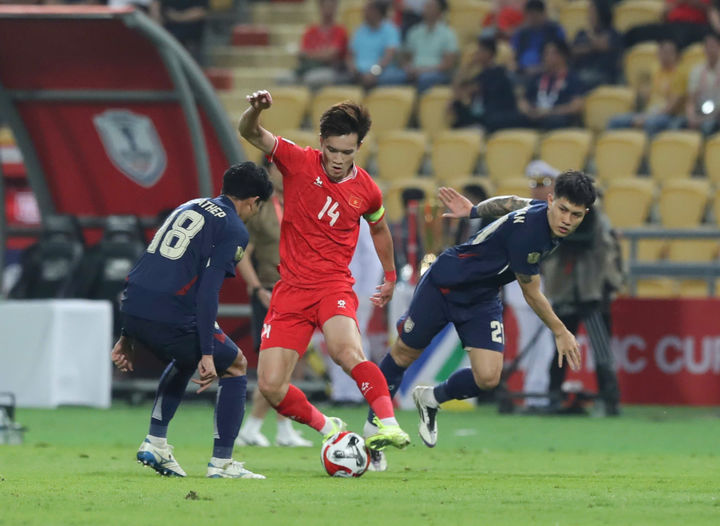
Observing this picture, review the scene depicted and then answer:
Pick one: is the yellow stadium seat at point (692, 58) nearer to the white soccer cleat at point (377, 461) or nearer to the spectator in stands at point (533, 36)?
the spectator in stands at point (533, 36)

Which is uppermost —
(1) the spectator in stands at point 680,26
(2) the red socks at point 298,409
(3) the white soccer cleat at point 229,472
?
(1) the spectator in stands at point 680,26

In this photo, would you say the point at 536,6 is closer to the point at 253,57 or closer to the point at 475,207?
the point at 253,57

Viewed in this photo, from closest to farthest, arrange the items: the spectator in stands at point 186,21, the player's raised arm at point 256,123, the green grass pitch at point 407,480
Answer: the green grass pitch at point 407,480
the player's raised arm at point 256,123
the spectator in stands at point 186,21

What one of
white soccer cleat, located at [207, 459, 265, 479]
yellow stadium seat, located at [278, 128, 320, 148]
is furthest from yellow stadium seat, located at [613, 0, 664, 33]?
white soccer cleat, located at [207, 459, 265, 479]

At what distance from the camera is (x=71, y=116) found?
56.0ft

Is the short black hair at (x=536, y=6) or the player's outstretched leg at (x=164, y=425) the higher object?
the short black hair at (x=536, y=6)

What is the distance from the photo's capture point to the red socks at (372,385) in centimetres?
931

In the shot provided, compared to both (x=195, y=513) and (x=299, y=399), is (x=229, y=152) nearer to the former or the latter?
(x=299, y=399)

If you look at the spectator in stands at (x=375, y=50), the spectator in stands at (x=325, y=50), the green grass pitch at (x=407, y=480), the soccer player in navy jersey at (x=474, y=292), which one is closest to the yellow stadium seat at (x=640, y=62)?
the spectator in stands at (x=375, y=50)

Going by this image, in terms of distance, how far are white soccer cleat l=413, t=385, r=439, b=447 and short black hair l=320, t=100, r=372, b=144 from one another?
2.19 m

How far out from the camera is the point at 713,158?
61.1ft

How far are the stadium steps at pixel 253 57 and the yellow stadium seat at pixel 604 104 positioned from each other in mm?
5428

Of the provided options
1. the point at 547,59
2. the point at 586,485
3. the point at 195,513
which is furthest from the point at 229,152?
the point at 195,513

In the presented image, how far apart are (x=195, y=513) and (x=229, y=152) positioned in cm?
898
